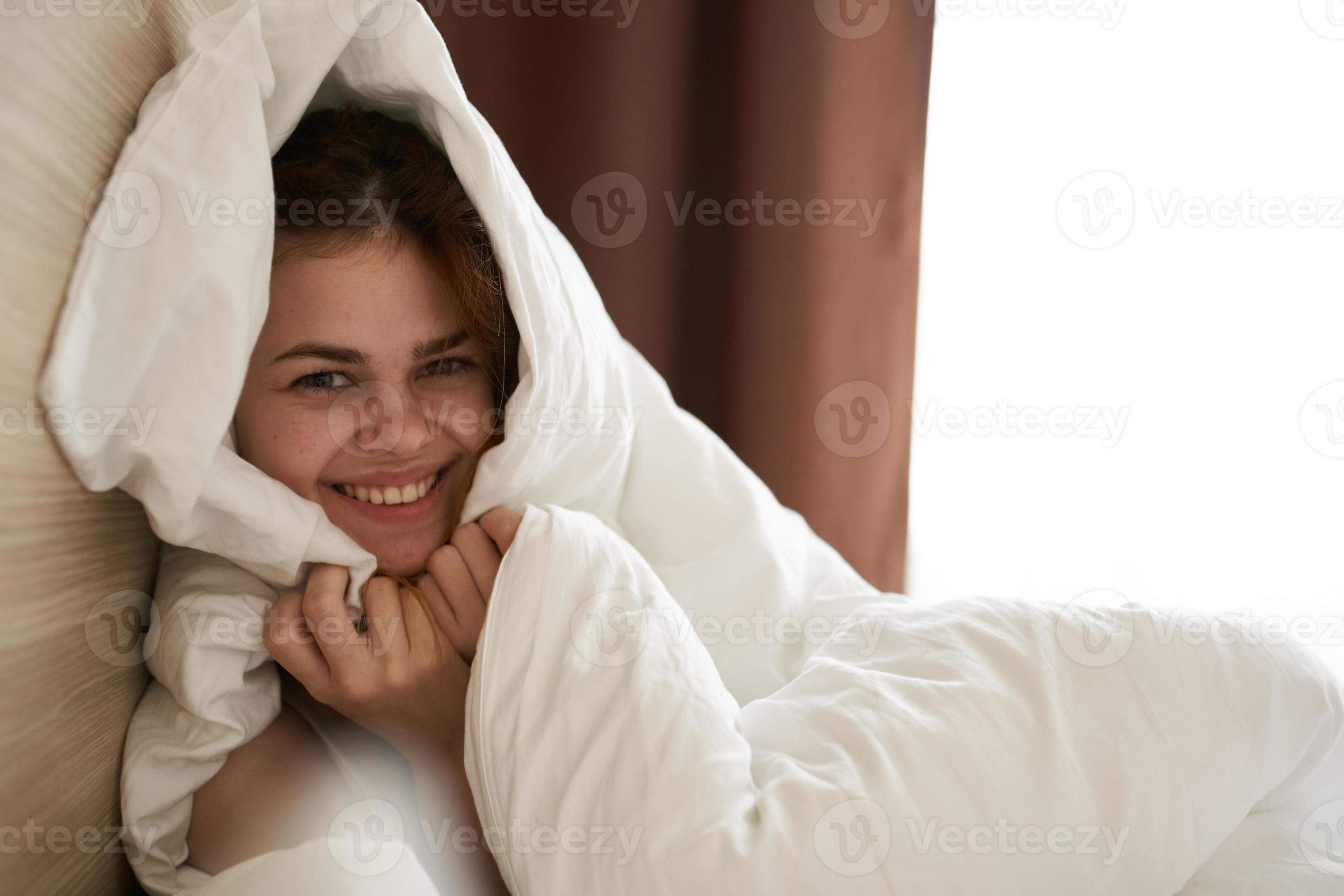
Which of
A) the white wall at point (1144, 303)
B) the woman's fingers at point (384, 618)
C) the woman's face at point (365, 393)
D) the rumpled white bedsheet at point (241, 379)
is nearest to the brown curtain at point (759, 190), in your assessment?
the white wall at point (1144, 303)

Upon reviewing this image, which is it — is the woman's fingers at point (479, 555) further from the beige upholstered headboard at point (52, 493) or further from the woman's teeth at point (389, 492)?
the beige upholstered headboard at point (52, 493)

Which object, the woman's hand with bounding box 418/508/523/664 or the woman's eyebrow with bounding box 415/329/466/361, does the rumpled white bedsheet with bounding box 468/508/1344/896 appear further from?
the woman's eyebrow with bounding box 415/329/466/361

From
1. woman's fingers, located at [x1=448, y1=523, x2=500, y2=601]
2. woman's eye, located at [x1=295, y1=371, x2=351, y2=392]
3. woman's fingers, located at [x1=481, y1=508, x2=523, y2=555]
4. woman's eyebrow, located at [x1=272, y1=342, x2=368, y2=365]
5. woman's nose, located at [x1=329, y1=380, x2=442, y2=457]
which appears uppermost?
woman's eyebrow, located at [x1=272, y1=342, x2=368, y2=365]

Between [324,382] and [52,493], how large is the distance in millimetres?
289

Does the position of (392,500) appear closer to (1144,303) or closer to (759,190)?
(759,190)

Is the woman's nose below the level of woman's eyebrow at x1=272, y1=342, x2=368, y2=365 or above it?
below

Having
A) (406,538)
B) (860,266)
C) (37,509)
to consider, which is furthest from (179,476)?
(860,266)

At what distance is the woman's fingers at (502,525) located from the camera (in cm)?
77

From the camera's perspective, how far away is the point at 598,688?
0.60m

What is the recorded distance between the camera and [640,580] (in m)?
0.70

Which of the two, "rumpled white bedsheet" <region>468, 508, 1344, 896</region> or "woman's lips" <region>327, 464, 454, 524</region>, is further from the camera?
"woman's lips" <region>327, 464, 454, 524</region>

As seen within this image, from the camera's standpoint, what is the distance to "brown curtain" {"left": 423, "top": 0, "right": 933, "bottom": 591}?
4.97 ft

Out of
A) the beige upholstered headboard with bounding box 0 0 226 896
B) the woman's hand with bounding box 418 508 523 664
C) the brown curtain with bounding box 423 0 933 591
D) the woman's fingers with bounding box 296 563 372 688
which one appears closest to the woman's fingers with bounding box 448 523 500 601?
the woman's hand with bounding box 418 508 523 664

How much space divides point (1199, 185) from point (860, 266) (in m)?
0.58
